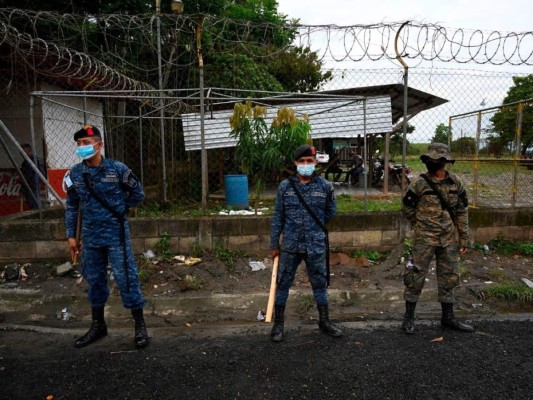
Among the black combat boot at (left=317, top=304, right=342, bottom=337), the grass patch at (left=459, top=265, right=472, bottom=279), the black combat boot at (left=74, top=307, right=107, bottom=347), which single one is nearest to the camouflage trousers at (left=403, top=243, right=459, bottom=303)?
the black combat boot at (left=317, top=304, right=342, bottom=337)

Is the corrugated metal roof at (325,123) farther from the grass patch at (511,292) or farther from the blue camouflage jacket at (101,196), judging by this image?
the blue camouflage jacket at (101,196)

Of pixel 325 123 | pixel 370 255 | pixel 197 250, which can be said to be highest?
pixel 325 123

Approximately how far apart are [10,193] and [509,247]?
8.14 metres

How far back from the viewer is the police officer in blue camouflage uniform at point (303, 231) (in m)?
3.42

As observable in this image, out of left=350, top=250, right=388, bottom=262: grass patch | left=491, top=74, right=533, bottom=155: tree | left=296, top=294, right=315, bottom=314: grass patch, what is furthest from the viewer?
left=491, top=74, right=533, bottom=155: tree

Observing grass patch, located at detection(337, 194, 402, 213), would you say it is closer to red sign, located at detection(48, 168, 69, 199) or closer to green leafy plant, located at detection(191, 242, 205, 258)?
green leafy plant, located at detection(191, 242, 205, 258)

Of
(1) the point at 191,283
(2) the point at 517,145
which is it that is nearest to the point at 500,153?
(2) the point at 517,145

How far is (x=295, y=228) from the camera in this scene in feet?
11.3

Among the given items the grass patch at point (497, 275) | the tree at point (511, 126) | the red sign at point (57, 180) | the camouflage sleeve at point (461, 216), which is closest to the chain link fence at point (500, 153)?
the tree at point (511, 126)

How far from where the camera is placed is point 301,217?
3432mm

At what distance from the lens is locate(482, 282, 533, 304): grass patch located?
4.25 meters

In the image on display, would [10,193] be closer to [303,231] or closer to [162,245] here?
[162,245]

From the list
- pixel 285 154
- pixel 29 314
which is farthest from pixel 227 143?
pixel 29 314

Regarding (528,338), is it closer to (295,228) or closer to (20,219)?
(295,228)
